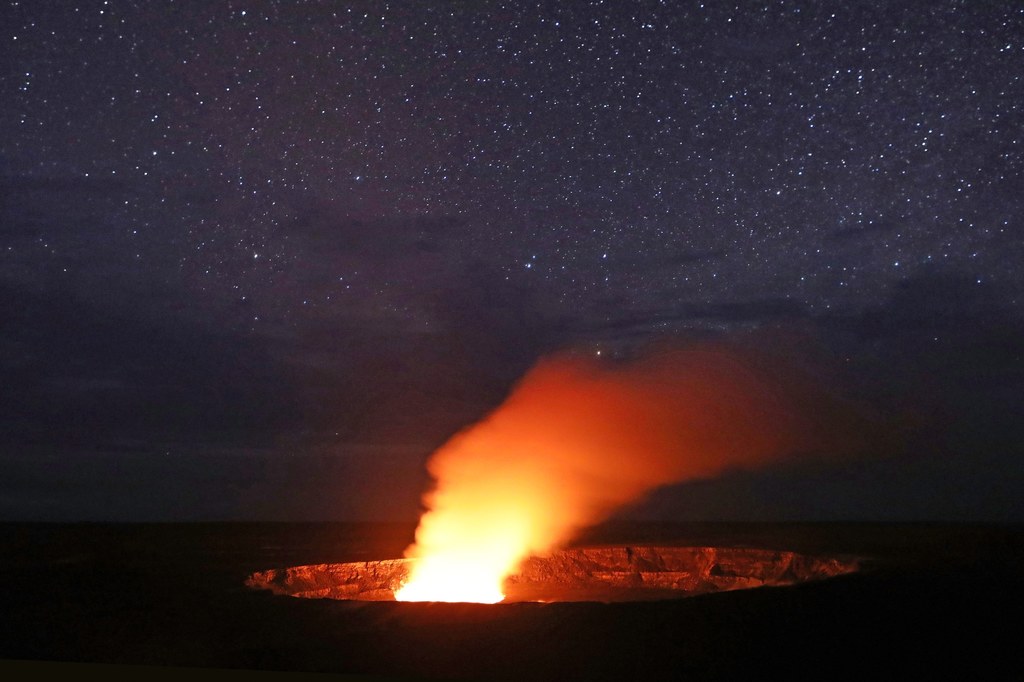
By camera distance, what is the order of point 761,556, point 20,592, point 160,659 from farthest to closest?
1. point 761,556
2. point 20,592
3. point 160,659

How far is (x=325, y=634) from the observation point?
12.5 meters

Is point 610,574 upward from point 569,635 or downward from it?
upward

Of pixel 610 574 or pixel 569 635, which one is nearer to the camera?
pixel 569 635

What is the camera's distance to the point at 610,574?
75.4ft

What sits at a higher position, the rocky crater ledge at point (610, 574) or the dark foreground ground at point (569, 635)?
the rocky crater ledge at point (610, 574)

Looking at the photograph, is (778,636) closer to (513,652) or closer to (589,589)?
(513,652)

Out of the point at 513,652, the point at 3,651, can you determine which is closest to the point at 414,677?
the point at 513,652

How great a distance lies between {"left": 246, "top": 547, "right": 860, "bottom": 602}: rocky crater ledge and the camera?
2077cm

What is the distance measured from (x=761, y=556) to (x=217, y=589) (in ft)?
43.8

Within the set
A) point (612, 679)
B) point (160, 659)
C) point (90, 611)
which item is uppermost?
point (90, 611)

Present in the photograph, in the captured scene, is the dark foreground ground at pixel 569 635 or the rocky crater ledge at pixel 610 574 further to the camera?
the rocky crater ledge at pixel 610 574

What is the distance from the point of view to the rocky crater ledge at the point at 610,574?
20.8 m

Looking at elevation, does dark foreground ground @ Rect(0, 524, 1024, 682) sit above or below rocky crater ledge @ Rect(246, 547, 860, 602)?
below

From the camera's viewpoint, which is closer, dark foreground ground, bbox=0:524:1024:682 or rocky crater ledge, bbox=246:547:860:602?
dark foreground ground, bbox=0:524:1024:682
